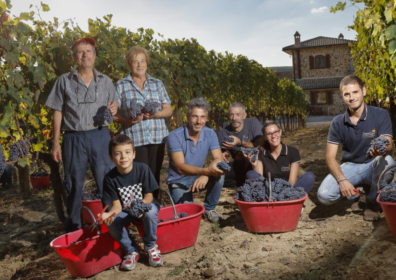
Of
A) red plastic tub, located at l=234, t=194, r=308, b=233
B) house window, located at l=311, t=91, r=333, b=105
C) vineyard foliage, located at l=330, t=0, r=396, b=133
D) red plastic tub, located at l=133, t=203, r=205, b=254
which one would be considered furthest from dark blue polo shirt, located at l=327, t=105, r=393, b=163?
house window, located at l=311, t=91, r=333, b=105

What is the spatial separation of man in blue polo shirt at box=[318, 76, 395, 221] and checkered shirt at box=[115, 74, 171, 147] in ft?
5.12

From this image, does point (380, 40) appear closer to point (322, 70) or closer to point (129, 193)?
point (129, 193)

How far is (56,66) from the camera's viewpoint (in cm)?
351

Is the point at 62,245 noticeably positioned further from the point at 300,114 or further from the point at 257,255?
the point at 300,114

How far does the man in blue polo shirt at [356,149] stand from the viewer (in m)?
2.90

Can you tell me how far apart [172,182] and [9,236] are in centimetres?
196

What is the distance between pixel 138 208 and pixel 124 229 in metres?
0.26

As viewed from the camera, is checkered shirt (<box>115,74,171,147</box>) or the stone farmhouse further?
the stone farmhouse

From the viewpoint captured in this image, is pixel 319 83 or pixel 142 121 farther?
pixel 319 83

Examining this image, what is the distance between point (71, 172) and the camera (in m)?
2.73

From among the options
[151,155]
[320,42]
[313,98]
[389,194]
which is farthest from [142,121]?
[320,42]

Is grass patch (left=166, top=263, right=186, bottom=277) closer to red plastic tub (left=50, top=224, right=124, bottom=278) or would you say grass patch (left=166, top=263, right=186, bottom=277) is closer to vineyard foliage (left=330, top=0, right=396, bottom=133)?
red plastic tub (left=50, top=224, right=124, bottom=278)

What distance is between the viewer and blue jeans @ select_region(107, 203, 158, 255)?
240cm

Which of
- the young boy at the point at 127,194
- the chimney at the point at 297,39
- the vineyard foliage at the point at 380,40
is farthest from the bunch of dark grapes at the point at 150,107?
the chimney at the point at 297,39
